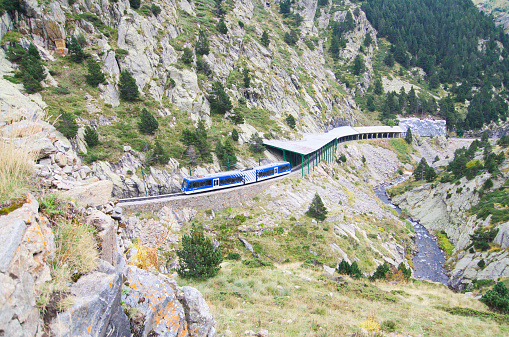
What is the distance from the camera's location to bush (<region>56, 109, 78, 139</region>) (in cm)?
2748

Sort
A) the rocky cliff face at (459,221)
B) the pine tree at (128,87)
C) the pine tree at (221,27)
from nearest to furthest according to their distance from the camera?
the rocky cliff face at (459,221) → the pine tree at (128,87) → the pine tree at (221,27)

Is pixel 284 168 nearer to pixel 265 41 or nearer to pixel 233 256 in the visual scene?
pixel 233 256

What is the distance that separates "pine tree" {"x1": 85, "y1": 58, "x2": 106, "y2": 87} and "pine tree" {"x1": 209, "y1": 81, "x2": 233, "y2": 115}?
17.8 metres

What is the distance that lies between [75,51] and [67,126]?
1668cm


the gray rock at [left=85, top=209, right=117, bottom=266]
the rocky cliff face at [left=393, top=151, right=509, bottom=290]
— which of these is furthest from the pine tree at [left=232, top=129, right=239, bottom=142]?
the gray rock at [left=85, top=209, right=117, bottom=266]

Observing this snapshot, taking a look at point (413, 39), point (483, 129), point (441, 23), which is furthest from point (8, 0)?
point (441, 23)

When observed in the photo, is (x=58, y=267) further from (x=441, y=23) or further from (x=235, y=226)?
(x=441, y=23)

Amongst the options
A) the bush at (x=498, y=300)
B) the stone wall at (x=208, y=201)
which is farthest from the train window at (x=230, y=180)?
the bush at (x=498, y=300)

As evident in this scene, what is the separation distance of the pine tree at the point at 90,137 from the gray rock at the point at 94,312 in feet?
97.2

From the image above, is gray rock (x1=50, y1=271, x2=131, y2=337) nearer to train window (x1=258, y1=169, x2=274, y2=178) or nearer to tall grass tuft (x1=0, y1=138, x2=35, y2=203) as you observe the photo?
tall grass tuft (x1=0, y1=138, x2=35, y2=203)

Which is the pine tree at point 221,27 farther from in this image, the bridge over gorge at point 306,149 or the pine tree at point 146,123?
the pine tree at point 146,123

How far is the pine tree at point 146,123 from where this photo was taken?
35.8 m

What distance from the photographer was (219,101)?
156ft

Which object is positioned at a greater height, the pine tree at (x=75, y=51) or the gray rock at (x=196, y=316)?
the pine tree at (x=75, y=51)
